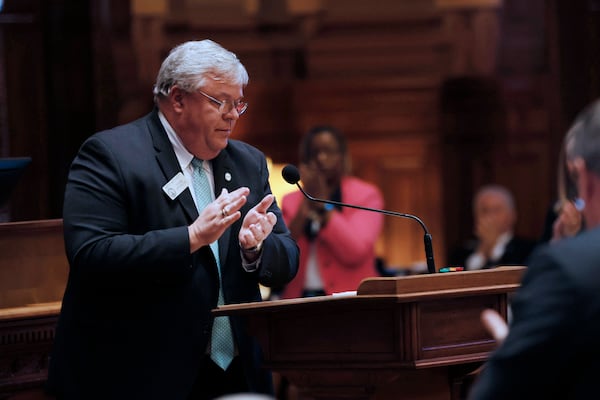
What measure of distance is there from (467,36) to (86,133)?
318 cm

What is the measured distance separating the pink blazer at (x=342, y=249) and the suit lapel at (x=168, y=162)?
2.07 metres

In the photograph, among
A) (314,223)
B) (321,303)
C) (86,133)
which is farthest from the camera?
(86,133)

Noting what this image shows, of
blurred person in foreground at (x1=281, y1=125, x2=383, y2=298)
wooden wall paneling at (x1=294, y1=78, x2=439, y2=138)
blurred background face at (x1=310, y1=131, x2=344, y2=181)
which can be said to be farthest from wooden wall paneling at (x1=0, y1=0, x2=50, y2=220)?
wooden wall paneling at (x1=294, y1=78, x2=439, y2=138)

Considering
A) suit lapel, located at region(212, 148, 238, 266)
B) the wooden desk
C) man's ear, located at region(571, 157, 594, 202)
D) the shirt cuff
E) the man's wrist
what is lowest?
the wooden desk

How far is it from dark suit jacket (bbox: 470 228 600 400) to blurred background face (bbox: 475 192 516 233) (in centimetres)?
447

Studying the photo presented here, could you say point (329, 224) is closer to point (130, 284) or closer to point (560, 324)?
point (130, 284)

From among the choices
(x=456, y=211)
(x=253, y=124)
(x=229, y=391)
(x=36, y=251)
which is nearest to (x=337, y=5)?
(x=253, y=124)

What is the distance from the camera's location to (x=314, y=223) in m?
5.33

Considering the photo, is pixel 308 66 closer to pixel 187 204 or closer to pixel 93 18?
pixel 93 18

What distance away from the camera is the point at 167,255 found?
2986 mm

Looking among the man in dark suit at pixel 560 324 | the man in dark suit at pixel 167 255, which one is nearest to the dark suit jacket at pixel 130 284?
the man in dark suit at pixel 167 255

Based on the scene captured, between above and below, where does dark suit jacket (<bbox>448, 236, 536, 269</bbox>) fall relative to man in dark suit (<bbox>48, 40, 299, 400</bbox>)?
below

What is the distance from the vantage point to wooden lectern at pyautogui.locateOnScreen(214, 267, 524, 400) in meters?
2.86

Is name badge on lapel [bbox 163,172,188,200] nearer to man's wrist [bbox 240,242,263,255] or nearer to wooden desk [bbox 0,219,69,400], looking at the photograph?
man's wrist [bbox 240,242,263,255]
